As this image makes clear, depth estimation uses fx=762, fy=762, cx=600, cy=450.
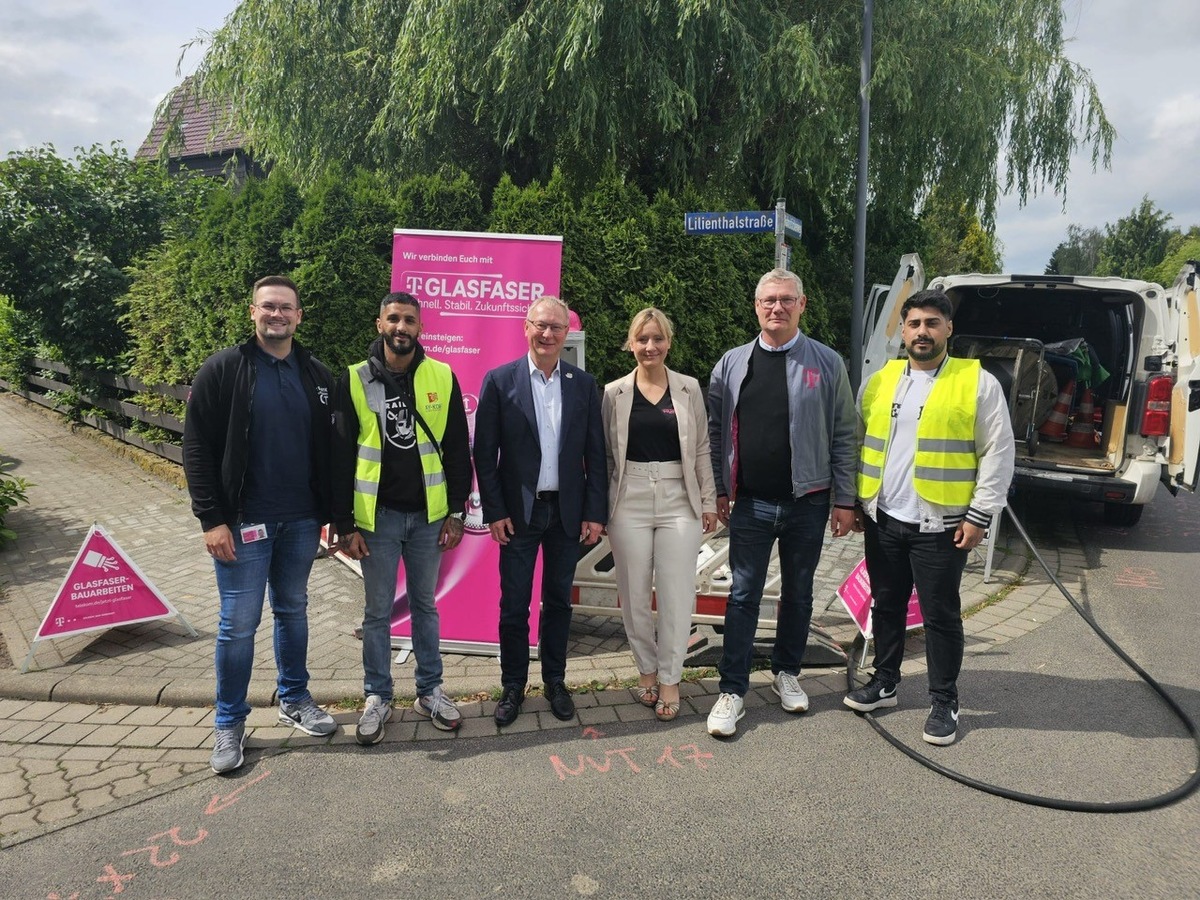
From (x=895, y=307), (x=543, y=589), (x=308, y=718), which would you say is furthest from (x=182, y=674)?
(x=895, y=307)

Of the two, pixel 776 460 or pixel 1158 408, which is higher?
pixel 1158 408

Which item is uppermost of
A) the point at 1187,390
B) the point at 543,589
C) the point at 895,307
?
the point at 895,307

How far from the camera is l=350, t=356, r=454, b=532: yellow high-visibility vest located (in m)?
3.30

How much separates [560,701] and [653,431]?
1.40 meters

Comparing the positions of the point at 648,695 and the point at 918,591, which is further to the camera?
the point at 648,695

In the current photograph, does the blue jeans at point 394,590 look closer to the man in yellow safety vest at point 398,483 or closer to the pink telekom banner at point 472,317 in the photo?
the man in yellow safety vest at point 398,483

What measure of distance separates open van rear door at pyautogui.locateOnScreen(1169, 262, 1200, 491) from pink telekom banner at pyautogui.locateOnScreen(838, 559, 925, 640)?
3540mm

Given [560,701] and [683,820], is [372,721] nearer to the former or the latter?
[560,701]

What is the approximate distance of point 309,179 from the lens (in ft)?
31.4

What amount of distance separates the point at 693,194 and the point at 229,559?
22.0ft

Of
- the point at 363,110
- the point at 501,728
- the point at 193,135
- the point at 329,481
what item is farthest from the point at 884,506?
the point at 193,135

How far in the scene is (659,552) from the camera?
3.57m

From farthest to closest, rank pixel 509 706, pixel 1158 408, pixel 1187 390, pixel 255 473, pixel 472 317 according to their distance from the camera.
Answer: pixel 1158 408
pixel 1187 390
pixel 472 317
pixel 509 706
pixel 255 473

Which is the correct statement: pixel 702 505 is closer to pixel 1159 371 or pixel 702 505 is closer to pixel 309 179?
pixel 1159 371
